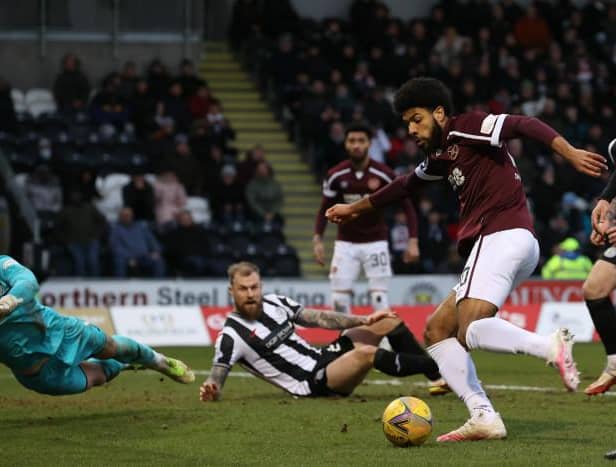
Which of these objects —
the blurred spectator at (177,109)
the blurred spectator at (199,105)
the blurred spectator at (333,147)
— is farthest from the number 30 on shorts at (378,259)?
the blurred spectator at (199,105)

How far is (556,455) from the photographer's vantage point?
26.4 ft


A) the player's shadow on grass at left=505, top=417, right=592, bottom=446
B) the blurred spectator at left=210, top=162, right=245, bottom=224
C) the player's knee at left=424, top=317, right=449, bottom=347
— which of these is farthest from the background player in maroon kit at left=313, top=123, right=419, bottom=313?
the blurred spectator at left=210, top=162, right=245, bottom=224

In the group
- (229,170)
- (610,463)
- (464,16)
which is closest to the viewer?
(610,463)

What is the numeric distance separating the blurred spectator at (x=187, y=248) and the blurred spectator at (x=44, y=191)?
201 centimetres

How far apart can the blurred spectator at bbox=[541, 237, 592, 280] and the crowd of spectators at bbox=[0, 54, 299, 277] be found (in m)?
4.43

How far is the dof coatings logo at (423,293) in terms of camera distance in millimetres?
22078

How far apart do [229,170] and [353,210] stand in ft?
50.6

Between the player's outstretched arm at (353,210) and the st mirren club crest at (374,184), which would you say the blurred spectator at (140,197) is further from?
the player's outstretched arm at (353,210)

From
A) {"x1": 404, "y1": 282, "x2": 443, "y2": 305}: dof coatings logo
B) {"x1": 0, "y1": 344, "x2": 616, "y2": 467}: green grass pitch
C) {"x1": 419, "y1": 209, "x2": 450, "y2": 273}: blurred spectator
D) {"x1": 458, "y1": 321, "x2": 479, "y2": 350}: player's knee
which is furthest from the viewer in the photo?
{"x1": 419, "y1": 209, "x2": 450, "y2": 273}: blurred spectator

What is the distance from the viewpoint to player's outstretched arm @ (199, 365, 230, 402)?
11.0 meters

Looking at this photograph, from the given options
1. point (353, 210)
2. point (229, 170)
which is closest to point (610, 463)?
point (353, 210)

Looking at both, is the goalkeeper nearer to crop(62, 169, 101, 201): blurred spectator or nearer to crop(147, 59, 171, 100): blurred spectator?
crop(62, 169, 101, 201): blurred spectator

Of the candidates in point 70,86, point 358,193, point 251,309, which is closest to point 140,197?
point 70,86

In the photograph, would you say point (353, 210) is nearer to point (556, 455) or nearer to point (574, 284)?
point (556, 455)
